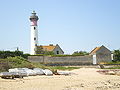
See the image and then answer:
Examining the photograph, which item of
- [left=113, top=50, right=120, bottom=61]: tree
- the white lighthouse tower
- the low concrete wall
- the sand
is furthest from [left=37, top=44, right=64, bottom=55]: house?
the sand

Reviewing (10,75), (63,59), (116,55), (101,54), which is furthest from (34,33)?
(10,75)

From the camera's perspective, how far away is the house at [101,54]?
5772 cm

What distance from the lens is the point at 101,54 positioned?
58.9m

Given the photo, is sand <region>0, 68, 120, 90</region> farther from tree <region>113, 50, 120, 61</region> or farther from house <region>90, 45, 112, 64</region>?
tree <region>113, 50, 120, 61</region>

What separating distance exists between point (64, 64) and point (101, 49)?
450 inches

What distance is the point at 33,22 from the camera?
6888 centimetres

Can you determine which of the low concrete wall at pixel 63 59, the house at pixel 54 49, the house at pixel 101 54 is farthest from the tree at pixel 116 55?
the house at pixel 54 49

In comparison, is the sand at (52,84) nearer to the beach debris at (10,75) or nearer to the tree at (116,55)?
the beach debris at (10,75)

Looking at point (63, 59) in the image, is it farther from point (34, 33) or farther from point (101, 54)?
point (34, 33)

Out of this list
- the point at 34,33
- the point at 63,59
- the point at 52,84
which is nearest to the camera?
the point at 52,84

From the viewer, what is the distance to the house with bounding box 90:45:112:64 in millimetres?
57719

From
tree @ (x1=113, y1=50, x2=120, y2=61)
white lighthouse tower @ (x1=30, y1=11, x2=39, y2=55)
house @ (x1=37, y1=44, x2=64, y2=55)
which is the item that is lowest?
tree @ (x1=113, y1=50, x2=120, y2=61)

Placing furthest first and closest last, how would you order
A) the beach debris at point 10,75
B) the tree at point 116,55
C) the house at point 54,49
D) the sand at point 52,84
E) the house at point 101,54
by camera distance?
the house at point 54,49
the tree at point 116,55
the house at point 101,54
the beach debris at point 10,75
the sand at point 52,84

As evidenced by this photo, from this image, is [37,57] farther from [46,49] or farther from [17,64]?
[17,64]
